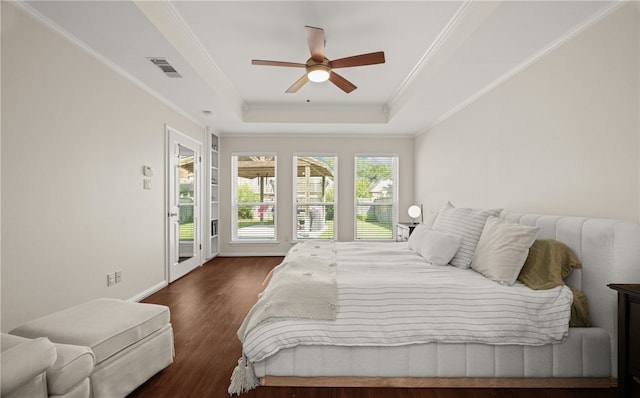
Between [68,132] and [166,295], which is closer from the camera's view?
[68,132]

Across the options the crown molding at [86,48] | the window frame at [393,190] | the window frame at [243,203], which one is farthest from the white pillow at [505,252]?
the window frame at [243,203]

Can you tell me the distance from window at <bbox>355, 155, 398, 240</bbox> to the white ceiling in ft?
5.83

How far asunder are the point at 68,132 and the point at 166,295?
2122mm

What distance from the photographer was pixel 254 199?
20.5 ft

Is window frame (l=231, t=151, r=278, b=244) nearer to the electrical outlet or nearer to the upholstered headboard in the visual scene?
the electrical outlet

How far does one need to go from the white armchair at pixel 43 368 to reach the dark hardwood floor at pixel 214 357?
51cm

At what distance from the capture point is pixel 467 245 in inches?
102

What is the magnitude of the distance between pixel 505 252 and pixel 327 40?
8.32 feet

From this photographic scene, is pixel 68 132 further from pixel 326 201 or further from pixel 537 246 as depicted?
pixel 326 201

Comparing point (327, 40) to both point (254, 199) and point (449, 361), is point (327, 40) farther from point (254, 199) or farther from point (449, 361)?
point (254, 199)

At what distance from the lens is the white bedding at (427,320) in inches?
72.6

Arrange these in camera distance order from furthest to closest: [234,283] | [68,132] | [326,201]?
[326,201], [234,283], [68,132]

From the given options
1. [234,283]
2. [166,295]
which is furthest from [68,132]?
[234,283]

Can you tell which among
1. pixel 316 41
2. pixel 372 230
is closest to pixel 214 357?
pixel 316 41
